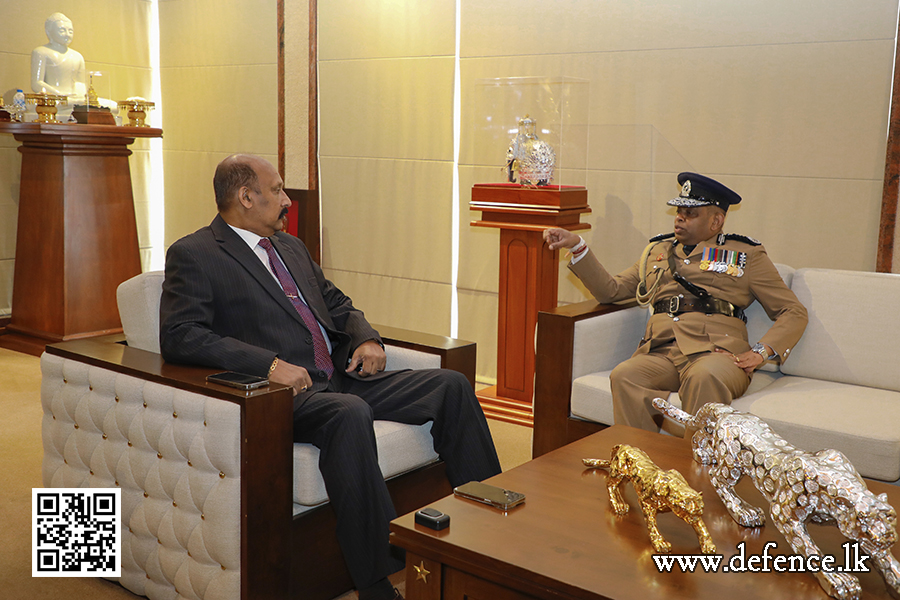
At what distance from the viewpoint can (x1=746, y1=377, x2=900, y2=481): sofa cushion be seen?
2.35m

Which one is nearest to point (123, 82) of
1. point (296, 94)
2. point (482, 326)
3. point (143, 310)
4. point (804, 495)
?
point (296, 94)

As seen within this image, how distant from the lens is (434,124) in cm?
472

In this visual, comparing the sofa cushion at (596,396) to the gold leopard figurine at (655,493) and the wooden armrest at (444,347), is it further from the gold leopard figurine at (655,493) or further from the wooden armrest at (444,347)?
the gold leopard figurine at (655,493)

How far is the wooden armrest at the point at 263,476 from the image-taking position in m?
1.93

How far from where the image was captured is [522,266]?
12.5ft

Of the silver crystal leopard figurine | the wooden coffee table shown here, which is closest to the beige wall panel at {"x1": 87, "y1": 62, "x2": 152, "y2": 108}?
the wooden coffee table

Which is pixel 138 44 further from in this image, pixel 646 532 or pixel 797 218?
pixel 646 532

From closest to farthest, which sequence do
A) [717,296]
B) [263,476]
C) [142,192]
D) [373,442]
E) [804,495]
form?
1. [804,495]
2. [263,476]
3. [373,442]
4. [717,296]
5. [142,192]

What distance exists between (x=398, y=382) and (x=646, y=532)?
103 cm

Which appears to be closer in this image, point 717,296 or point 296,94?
point 717,296

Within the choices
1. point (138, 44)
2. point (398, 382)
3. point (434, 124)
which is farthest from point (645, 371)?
point (138, 44)

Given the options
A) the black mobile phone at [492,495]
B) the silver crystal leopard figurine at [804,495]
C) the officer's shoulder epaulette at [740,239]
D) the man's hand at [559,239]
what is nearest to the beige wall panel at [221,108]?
the man's hand at [559,239]

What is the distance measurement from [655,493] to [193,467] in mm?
1116

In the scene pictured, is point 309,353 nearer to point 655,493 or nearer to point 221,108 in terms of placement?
point 655,493
